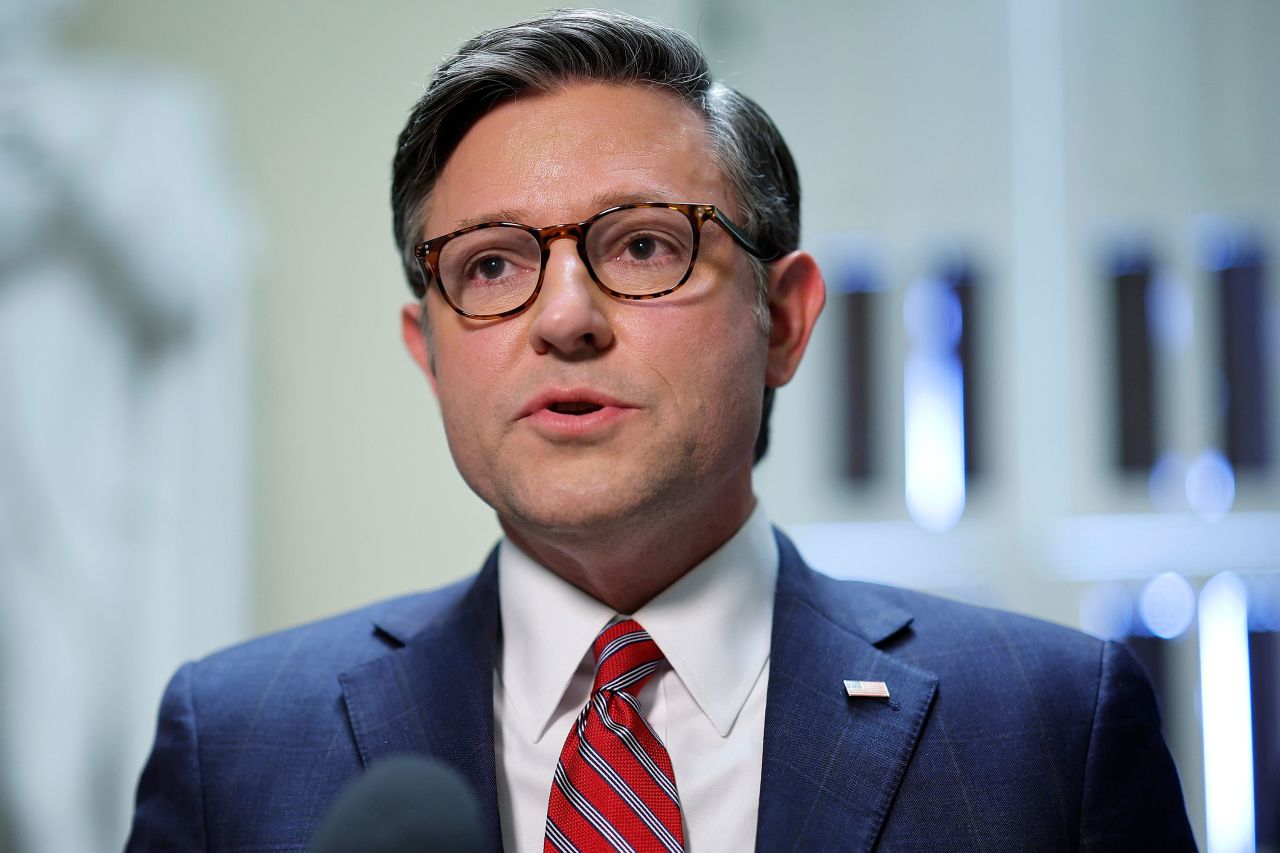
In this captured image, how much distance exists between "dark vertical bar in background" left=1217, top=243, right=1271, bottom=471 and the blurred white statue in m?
2.83

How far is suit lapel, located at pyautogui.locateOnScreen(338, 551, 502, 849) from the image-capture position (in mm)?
1214

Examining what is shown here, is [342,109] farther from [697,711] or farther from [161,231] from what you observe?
[697,711]

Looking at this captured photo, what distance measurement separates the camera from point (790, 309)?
1.45m

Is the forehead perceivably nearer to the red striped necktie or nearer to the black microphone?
the red striped necktie

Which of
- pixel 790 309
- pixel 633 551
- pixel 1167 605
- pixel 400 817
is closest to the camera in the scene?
pixel 400 817

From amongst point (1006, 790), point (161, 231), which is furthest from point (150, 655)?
point (1006, 790)

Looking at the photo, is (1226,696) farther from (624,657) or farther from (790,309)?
(624,657)

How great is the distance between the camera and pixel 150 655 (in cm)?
238

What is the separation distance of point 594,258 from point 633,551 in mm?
304

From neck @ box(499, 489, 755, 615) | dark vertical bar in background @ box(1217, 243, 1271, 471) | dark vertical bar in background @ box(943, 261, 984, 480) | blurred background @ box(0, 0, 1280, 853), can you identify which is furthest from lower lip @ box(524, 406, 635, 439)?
dark vertical bar in background @ box(1217, 243, 1271, 471)

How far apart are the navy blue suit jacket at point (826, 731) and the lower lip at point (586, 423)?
0.92ft

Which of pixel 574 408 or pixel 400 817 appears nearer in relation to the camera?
pixel 400 817

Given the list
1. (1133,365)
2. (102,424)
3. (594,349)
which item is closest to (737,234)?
(594,349)

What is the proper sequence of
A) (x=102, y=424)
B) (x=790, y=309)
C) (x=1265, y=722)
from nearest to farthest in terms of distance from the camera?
(x=790, y=309) → (x=102, y=424) → (x=1265, y=722)
